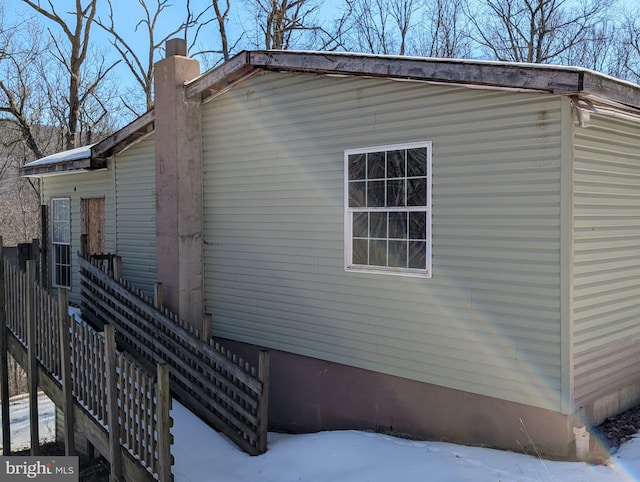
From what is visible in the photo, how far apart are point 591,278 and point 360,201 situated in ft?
8.61

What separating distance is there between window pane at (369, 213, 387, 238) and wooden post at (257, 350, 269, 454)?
1838mm

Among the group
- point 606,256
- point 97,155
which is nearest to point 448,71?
point 606,256

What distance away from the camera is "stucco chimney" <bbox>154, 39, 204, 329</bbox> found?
330 inches

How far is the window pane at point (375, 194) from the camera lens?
6429 mm

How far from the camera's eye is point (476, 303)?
565 cm

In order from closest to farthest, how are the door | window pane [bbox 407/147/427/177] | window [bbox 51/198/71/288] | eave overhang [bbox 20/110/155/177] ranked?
window pane [bbox 407/147/427/177] → eave overhang [bbox 20/110/155/177] → the door → window [bbox 51/198/71/288]

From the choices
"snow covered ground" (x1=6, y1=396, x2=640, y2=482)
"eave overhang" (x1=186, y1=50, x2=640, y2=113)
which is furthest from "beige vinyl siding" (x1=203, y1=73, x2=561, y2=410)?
"snow covered ground" (x1=6, y1=396, x2=640, y2=482)

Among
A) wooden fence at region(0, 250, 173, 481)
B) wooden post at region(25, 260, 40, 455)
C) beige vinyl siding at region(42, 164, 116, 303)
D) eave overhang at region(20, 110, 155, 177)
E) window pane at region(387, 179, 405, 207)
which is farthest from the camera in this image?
beige vinyl siding at region(42, 164, 116, 303)

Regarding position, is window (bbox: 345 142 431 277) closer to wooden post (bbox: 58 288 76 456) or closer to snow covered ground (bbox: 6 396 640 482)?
snow covered ground (bbox: 6 396 640 482)

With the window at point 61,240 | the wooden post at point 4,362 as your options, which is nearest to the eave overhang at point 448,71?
the wooden post at point 4,362

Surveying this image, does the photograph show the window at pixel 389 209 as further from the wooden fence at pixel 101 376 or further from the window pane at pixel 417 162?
the wooden fence at pixel 101 376

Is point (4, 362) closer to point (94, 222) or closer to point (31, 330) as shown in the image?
point (31, 330)

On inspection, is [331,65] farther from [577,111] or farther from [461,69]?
[577,111]

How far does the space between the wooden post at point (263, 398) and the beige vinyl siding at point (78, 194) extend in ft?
19.3
